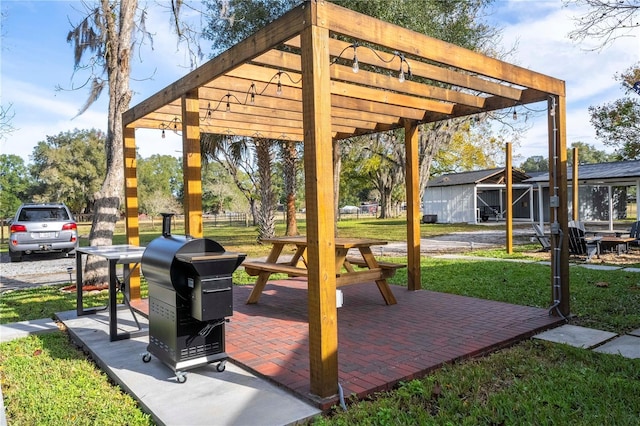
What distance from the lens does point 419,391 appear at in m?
2.99

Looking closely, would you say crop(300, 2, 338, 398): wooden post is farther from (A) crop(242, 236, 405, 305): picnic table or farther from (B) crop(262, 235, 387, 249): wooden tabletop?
(B) crop(262, 235, 387, 249): wooden tabletop

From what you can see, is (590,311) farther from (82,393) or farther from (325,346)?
(82,393)

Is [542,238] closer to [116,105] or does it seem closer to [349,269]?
[349,269]

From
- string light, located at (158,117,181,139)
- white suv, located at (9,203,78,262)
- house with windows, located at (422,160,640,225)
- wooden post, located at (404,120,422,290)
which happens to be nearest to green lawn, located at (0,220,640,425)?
wooden post, located at (404,120,422,290)

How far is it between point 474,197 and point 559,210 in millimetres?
23386

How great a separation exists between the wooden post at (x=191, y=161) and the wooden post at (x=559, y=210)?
4.00 metres

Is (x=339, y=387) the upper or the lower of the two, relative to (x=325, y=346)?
lower

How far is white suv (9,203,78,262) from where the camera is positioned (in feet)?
39.0

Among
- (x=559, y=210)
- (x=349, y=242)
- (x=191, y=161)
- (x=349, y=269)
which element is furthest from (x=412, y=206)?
(x=191, y=161)

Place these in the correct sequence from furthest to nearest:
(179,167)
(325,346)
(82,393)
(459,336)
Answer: (179,167)
(459,336)
(82,393)
(325,346)

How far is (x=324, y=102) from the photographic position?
2855mm

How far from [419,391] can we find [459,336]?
53.4 inches

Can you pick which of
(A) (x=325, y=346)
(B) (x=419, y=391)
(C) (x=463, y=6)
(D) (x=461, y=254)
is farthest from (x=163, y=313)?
(C) (x=463, y=6)

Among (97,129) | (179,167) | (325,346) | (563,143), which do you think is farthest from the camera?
(179,167)
